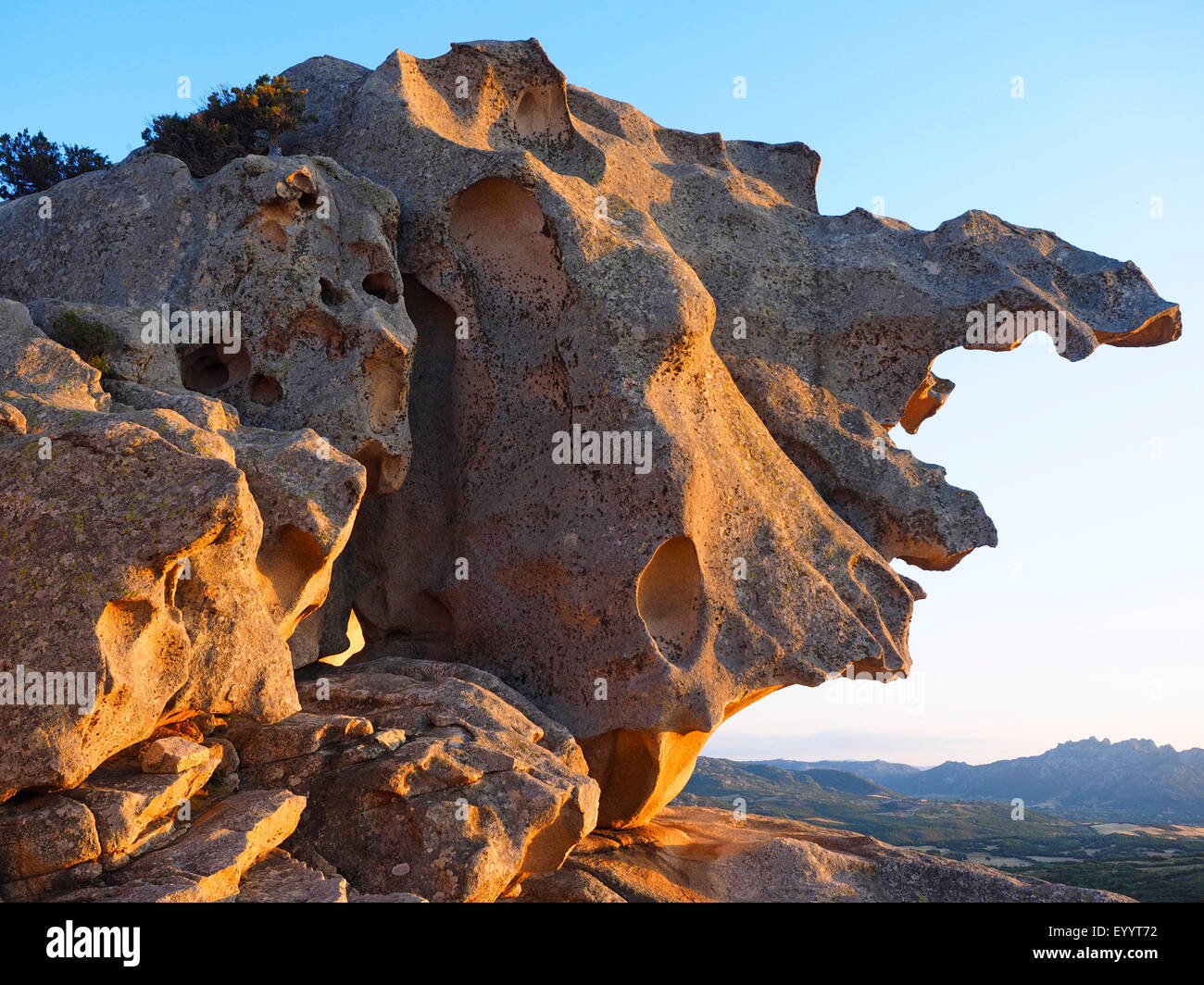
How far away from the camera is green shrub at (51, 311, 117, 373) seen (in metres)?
16.1

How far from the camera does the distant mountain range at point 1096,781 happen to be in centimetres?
11625

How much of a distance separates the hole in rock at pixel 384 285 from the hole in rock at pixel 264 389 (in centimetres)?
250

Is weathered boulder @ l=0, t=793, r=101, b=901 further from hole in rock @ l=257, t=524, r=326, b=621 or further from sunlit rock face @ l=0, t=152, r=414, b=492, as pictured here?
sunlit rock face @ l=0, t=152, r=414, b=492

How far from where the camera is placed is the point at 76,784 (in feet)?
35.4

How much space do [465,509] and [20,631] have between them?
10.0 metres

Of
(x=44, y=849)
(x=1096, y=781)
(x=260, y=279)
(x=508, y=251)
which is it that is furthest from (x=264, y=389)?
(x=1096, y=781)

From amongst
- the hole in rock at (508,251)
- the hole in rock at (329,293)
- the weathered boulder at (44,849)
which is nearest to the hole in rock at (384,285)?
the hole in rock at (329,293)

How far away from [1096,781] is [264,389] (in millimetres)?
140470

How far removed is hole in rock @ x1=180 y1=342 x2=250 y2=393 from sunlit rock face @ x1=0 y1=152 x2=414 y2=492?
2 centimetres

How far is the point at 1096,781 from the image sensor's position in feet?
447

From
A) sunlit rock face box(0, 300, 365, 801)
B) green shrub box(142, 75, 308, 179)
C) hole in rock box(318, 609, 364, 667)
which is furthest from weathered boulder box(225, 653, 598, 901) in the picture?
green shrub box(142, 75, 308, 179)

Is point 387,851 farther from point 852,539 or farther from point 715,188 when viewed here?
point 715,188

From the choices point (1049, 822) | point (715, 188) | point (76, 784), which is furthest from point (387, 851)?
point (1049, 822)

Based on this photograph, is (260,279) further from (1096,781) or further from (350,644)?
(1096,781)
